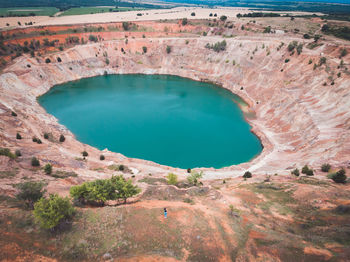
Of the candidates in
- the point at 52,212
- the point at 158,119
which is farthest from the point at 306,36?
the point at 52,212

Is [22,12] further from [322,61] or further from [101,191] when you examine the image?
[322,61]

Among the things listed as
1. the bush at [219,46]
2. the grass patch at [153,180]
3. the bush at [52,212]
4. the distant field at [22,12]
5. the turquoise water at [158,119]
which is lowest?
the bush at [52,212]

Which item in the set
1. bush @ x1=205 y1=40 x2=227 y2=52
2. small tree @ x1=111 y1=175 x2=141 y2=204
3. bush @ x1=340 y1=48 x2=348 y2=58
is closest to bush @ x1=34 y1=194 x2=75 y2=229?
small tree @ x1=111 y1=175 x2=141 y2=204

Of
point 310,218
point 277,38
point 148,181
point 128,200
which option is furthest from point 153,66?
point 310,218

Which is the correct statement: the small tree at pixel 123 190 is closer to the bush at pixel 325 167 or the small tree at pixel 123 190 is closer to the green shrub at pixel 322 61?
the bush at pixel 325 167

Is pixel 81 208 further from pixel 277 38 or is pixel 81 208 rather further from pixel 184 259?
pixel 277 38

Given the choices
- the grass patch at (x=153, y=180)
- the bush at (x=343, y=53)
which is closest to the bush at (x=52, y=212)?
the grass patch at (x=153, y=180)

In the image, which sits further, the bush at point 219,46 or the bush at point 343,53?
the bush at point 219,46
